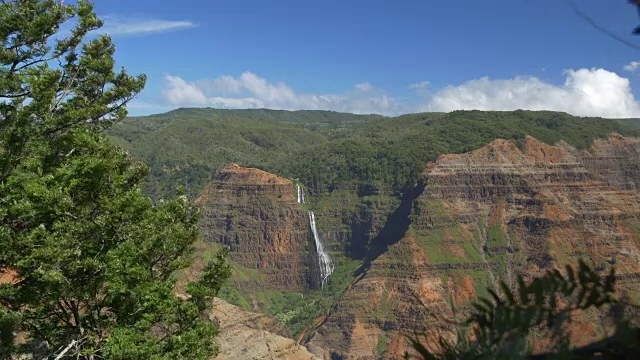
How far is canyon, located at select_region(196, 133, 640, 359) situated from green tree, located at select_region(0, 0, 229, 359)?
76.4m

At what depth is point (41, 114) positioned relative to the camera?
1592 cm

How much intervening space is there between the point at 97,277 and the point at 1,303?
258 cm

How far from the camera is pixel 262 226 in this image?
157 meters

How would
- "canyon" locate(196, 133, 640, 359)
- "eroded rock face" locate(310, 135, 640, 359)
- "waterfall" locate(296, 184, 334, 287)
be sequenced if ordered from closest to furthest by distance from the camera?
1. "eroded rock face" locate(310, 135, 640, 359)
2. "canyon" locate(196, 133, 640, 359)
3. "waterfall" locate(296, 184, 334, 287)

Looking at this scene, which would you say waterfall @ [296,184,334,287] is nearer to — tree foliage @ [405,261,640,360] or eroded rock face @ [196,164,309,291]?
eroded rock face @ [196,164,309,291]

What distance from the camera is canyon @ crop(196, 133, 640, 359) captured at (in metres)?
112

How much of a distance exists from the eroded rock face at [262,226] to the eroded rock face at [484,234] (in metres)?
39.6

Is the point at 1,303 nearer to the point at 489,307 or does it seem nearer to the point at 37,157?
the point at 37,157

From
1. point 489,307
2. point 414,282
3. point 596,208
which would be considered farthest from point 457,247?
point 489,307

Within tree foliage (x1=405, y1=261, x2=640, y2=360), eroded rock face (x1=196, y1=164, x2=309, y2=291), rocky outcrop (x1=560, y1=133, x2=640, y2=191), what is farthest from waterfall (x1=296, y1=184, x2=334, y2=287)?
tree foliage (x1=405, y1=261, x2=640, y2=360)

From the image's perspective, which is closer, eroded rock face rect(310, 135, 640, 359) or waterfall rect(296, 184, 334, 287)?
eroded rock face rect(310, 135, 640, 359)

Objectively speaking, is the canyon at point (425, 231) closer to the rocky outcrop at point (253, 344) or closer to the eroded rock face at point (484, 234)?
the eroded rock face at point (484, 234)

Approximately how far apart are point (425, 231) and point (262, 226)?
4829cm

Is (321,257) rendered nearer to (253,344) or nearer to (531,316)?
(253,344)
